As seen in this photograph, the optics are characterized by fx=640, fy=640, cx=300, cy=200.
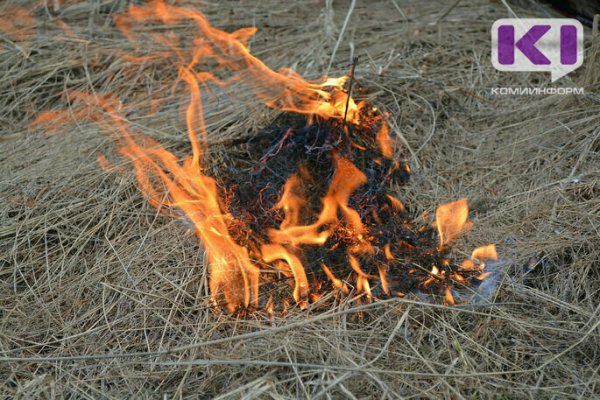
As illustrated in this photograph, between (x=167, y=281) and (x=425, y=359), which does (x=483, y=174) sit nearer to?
(x=425, y=359)

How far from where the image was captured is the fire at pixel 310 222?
261cm

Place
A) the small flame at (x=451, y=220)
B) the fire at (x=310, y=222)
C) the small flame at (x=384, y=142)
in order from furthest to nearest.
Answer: the small flame at (x=384, y=142)
the small flame at (x=451, y=220)
the fire at (x=310, y=222)

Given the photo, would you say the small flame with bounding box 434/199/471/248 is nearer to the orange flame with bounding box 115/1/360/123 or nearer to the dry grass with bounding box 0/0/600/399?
the dry grass with bounding box 0/0/600/399

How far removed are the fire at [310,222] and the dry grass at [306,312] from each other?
0.30 feet

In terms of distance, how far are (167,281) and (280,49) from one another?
2.04m

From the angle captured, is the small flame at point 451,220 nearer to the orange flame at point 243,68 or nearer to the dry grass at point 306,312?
the dry grass at point 306,312

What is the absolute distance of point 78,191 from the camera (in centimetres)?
314

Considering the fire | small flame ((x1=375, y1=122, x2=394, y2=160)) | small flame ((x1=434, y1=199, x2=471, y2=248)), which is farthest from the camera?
small flame ((x1=375, y1=122, x2=394, y2=160))

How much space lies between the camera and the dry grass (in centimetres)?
229

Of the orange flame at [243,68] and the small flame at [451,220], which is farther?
the orange flame at [243,68]

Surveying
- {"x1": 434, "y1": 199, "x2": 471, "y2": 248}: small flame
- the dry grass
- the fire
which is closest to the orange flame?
the fire

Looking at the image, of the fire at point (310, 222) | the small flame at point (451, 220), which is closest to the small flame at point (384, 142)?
the fire at point (310, 222)

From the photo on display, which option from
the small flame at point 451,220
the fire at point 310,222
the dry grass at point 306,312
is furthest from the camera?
the small flame at point 451,220

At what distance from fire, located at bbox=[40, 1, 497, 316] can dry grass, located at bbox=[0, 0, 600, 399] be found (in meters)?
0.09
